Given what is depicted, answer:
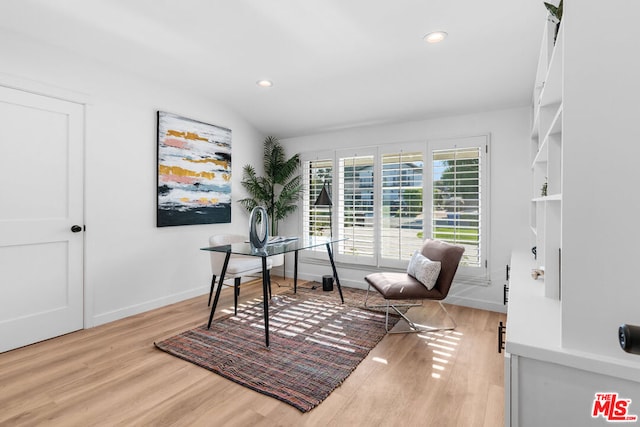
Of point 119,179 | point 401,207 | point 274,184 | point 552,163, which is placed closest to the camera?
point 552,163

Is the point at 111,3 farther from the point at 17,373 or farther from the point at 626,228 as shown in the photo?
the point at 626,228

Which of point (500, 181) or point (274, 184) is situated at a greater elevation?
point (274, 184)

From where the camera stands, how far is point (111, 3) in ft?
7.34

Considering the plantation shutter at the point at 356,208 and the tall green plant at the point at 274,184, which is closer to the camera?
A: the plantation shutter at the point at 356,208

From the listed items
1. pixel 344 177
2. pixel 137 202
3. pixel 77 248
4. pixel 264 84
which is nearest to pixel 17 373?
pixel 77 248

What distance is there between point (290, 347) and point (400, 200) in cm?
230

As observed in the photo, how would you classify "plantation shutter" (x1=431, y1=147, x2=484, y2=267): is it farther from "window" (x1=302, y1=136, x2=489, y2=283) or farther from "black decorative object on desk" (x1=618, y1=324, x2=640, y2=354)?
"black decorative object on desk" (x1=618, y1=324, x2=640, y2=354)

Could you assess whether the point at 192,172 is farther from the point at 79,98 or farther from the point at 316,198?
the point at 316,198

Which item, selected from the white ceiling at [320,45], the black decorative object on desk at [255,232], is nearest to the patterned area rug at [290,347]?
the black decorative object on desk at [255,232]

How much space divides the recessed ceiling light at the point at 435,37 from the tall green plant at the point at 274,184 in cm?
275

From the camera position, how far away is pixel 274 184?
5.12 m

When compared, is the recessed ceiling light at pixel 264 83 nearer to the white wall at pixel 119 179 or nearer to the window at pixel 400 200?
the white wall at pixel 119 179

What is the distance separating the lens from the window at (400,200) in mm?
3707

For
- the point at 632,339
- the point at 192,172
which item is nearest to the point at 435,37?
the point at 632,339
